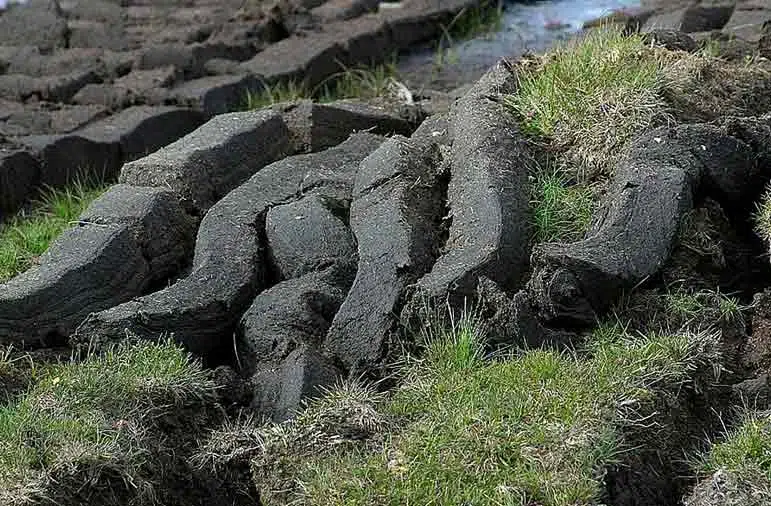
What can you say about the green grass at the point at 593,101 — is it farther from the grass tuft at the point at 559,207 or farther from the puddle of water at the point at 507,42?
the puddle of water at the point at 507,42

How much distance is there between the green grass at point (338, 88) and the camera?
24.9ft

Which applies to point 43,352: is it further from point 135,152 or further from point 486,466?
point 135,152

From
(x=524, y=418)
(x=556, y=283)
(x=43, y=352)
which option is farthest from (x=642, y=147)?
(x=43, y=352)

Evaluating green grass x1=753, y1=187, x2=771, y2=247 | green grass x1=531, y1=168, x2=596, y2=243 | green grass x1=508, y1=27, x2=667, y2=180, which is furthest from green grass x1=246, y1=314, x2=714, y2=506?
green grass x1=508, y1=27, x2=667, y2=180

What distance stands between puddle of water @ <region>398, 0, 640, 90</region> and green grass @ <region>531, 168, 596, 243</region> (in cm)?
281

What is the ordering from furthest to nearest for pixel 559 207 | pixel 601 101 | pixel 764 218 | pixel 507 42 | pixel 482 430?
1. pixel 507 42
2. pixel 601 101
3. pixel 559 207
4. pixel 764 218
5. pixel 482 430

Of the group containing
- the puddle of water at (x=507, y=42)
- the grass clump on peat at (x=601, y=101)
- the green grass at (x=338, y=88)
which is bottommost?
the puddle of water at (x=507, y=42)

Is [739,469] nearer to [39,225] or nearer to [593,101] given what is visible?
[593,101]

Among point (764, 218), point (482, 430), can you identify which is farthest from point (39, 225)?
point (764, 218)

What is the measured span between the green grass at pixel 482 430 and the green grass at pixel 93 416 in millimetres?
378

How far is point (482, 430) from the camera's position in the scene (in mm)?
4031

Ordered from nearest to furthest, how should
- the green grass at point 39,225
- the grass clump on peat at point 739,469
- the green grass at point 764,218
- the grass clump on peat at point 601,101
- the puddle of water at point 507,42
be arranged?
the grass clump on peat at point 739,469 → the green grass at point 764,218 → the grass clump on peat at point 601,101 → the green grass at point 39,225 → the puddle of water at point 507,42

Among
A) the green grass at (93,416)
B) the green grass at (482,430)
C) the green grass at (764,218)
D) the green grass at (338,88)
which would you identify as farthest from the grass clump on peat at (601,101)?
the green grass at (338,88)

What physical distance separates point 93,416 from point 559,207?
6.39ft
